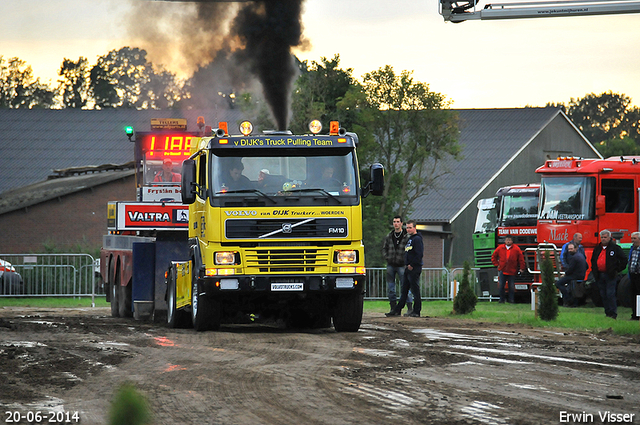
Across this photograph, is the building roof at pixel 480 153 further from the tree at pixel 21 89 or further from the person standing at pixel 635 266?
the tree at pixel 21 89

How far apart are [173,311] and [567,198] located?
13.9 metres

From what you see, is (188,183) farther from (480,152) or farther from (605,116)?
(605,116)

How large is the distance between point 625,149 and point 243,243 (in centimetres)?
7231

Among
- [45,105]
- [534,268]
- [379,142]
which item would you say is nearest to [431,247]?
[379,142]

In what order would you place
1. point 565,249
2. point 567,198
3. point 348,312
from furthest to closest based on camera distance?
point 567,198
point 565,249
point 348,312

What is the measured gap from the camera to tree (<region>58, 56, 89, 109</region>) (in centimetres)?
9688

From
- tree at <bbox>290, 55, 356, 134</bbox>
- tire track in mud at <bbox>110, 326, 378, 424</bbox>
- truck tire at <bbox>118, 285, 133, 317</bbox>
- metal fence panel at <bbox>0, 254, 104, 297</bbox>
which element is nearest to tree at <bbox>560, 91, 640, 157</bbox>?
tree at <bbox>290, 55, 356, 134</bbox>

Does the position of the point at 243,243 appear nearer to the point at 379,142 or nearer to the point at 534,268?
the point at 534,268

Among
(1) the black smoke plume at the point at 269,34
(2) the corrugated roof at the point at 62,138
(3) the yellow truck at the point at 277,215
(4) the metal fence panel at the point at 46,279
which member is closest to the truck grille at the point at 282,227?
(3) the yellow truck at the point at 277,215

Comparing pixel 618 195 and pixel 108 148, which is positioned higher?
pixel 108 148

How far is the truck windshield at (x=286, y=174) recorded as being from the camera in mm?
14156

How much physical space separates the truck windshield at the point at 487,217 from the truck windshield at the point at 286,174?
19.6 m

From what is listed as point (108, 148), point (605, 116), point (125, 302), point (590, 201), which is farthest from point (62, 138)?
point (605, 116)

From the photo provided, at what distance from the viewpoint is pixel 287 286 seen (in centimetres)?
1420
